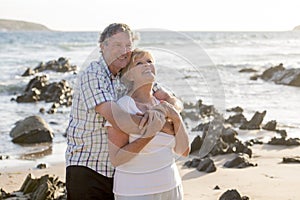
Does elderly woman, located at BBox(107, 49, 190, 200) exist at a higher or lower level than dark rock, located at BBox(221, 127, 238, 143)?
higher

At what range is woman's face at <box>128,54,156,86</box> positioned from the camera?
3932 mm

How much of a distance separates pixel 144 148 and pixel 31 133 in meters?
10.3

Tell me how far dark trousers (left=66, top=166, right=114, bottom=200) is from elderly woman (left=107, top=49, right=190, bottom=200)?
30 cm

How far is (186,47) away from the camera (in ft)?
15.5

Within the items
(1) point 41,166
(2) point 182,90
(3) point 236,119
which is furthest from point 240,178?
(3) point 236,119

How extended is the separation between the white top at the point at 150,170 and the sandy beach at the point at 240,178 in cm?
440

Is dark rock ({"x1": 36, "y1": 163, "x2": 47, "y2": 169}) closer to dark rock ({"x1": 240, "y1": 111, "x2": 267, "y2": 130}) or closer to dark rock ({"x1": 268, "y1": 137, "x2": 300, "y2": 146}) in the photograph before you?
dark rock ({"x1": 268, "y1": 137, "x2": 300, "y2": 146})

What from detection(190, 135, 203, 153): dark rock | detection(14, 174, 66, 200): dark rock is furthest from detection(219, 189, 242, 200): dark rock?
detection(190, 135, 203, 153): dark rock

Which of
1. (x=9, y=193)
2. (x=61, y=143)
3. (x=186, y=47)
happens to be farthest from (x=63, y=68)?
(x=186, y=47)

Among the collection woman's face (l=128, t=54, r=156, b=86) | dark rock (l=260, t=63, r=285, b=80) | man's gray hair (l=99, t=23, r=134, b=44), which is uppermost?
man's gray hair (l=99, t=23, r=134, b=44)

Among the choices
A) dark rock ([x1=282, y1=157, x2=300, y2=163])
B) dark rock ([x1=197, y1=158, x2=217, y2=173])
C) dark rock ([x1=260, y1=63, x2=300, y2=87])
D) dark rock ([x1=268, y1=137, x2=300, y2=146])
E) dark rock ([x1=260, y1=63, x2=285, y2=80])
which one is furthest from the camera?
dark rock ([x1=260, y1=63, x2=285, y2=80])

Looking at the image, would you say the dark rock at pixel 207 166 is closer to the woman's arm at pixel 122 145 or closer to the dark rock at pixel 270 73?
the woman's arm at pixel 122 145

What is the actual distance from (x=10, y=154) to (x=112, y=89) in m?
8.61

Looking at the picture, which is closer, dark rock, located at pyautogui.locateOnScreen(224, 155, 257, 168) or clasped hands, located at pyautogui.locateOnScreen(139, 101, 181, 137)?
clasped hands, located at pyautogui.locateOnScreen(139, 101, 181, 137)
